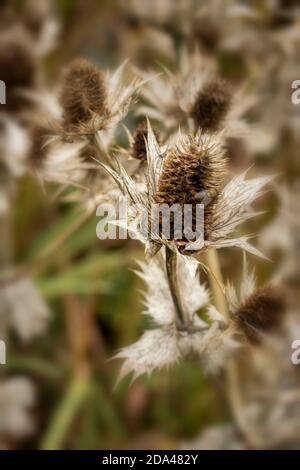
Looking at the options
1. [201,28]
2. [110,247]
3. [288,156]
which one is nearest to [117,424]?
[110,247]

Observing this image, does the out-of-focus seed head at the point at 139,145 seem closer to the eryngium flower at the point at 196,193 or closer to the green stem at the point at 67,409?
the eryngium flower at the point at 196,193

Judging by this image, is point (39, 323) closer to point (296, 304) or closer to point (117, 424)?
point (117, 424)

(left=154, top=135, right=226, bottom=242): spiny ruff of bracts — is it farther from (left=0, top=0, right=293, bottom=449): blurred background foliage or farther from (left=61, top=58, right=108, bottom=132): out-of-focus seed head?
(left=0, top=0, right=293, bottom=449): blurred background foliage

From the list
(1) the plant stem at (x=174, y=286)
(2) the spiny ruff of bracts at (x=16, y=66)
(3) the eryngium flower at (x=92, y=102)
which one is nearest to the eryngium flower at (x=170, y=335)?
(1) the plant stem at (x=174, y=286)

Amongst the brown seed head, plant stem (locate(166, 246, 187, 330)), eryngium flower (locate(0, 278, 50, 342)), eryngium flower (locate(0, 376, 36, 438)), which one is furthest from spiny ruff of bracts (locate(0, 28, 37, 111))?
plant stem (locate(166, 246, 187, 330))
